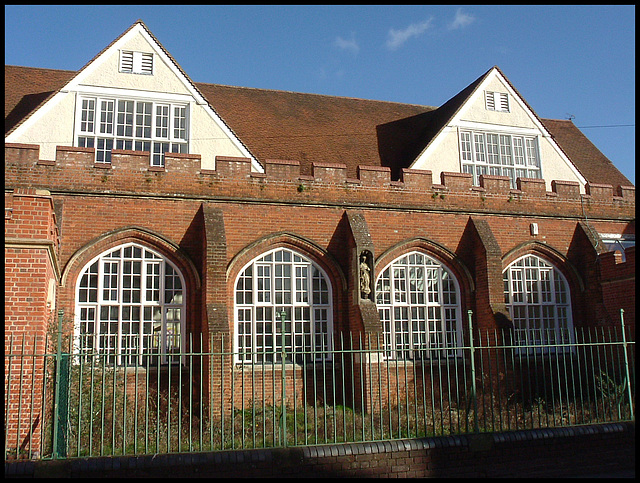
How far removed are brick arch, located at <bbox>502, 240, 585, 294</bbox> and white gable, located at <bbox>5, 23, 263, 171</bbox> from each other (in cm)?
748

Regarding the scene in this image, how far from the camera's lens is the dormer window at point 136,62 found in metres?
16.8

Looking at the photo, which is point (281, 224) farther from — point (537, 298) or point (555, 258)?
point (555, 258)

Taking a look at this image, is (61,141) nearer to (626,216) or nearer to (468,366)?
(468,366)

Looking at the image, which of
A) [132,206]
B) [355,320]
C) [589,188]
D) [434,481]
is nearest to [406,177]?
[355,320]

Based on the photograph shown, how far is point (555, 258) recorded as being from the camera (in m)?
17.3

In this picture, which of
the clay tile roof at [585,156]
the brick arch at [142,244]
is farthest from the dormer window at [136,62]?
the clay tile roof at [585,156]

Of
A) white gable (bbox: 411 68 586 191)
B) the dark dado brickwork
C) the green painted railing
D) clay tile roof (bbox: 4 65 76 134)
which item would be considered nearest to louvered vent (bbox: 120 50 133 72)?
clay tile roof (bbox: 4 65 76 134)

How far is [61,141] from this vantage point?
15656 millimetres

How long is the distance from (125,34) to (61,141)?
3575 millimetres

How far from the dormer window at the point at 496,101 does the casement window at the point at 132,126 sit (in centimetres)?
950

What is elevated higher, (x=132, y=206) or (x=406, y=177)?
(x=406, y=177)

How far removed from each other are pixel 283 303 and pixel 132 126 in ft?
20.2

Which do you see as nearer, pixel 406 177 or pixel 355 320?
pixel 355 320

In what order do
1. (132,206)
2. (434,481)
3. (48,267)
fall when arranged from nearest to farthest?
(434,481), (48,267), (132,206)
